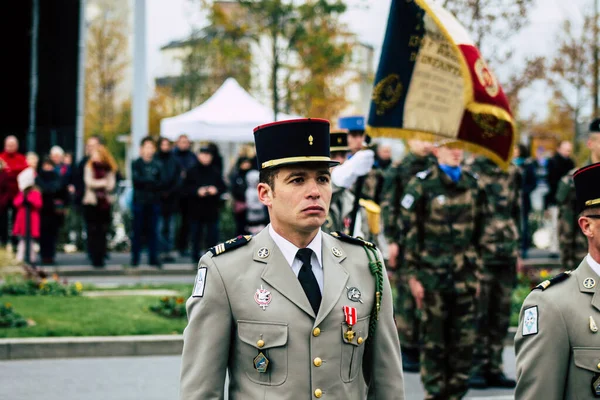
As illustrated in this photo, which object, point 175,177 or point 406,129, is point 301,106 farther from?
point 406,129

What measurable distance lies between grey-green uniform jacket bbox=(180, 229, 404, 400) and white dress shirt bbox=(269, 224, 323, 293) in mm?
31

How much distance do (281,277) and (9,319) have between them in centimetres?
743

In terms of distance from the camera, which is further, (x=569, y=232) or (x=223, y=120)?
(x=223, y=120)

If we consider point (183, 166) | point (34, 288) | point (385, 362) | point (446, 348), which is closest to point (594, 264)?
point (385, 362)

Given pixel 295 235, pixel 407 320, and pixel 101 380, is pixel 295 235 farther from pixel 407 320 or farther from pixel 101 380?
pixel 407 320

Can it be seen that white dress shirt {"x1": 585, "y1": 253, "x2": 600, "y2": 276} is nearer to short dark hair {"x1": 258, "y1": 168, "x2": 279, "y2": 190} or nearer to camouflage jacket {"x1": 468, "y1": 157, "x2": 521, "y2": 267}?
short dark hair {"x1": 258, "y1": 168, "x2": 279, "y2": 190}

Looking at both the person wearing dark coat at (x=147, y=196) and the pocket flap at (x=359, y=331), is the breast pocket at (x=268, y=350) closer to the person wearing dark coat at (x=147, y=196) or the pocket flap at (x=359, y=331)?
the pocket flap at (x=359, y=331)

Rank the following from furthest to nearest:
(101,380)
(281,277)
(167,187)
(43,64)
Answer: (43,64) < (167,187) < (101,380) < (281,277)

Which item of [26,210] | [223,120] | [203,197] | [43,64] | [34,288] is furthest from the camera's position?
[43,64]

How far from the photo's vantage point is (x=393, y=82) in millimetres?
7535

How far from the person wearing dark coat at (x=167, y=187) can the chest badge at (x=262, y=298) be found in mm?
13620

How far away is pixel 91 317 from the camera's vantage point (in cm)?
1120

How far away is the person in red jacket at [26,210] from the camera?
54.9ft

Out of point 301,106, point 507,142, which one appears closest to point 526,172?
point 507,142
